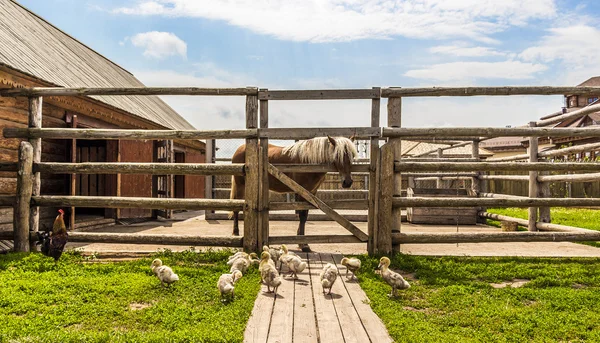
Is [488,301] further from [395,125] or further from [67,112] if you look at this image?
[67,112]

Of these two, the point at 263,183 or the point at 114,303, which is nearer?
the point at 114,303

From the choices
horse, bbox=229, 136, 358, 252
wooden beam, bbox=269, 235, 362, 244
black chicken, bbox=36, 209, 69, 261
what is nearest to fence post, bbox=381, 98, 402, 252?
horse, bbox=229, 136, 358, 252

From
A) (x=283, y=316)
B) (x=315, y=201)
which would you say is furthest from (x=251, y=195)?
(x=283, y=316)

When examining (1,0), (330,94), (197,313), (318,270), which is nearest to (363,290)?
(318,270)

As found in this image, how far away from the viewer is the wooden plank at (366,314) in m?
3.49

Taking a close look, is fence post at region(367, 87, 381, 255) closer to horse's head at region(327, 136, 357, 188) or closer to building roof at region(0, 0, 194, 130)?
horse's head at region(327, 136, 357, 188)

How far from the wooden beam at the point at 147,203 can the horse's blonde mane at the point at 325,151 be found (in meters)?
1.35

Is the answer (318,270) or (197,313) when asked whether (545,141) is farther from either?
(197,313)

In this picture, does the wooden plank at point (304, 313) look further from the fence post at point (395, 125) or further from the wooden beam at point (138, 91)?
the wooden beam at point (138, 91)

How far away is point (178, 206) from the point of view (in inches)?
262

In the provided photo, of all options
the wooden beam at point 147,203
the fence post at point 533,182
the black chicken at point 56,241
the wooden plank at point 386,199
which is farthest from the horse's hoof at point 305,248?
the fence post at point 533,182

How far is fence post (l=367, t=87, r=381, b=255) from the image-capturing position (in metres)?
6.63

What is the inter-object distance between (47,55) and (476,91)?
965cm

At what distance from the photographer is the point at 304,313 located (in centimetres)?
407
